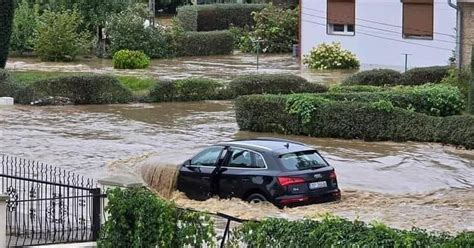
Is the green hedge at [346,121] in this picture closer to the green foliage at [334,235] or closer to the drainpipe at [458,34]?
the drainpipe at [458,34]

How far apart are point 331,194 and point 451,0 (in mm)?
28905

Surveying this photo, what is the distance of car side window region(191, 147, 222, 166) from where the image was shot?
20297 millimetres

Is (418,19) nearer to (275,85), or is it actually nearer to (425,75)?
(425,75)

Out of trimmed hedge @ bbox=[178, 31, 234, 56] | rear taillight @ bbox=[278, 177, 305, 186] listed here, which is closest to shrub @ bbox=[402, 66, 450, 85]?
trimmed hedge @ bbox=[178, 31, 234, 56]

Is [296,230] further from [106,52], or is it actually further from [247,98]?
[106,52]

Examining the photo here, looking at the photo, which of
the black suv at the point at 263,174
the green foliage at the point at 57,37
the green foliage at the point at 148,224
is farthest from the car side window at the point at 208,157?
the green foliage at the point at 57,37

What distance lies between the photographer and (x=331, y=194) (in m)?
19.7

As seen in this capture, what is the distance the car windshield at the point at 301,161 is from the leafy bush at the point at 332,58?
104 ft

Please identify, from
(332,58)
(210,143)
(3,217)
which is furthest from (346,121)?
(332,58)

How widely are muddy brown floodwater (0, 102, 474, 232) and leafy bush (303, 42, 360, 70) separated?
48.5 feet

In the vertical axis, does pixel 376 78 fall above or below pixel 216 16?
below

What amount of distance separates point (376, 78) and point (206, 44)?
21.2 m

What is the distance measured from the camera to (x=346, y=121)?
1151 inches

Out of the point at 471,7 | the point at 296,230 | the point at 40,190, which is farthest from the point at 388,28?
the point at 296,230
